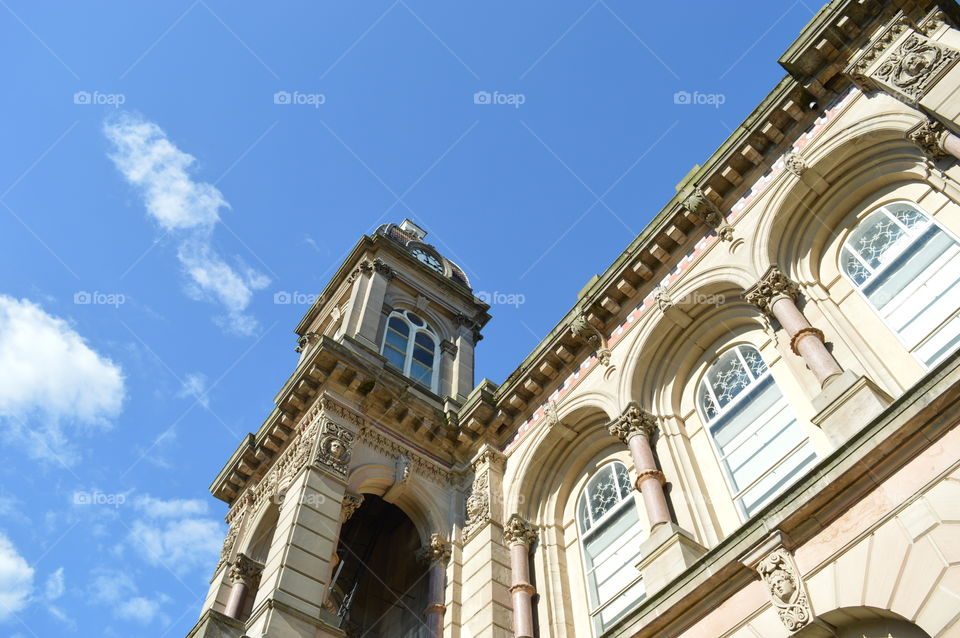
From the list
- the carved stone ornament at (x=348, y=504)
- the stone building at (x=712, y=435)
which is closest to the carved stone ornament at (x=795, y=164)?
the stone building at (x=712, y=435)

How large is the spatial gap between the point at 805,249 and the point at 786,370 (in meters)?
2.48

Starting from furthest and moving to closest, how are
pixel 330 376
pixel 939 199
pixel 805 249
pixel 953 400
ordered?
pixel 330 376
pixel 805 249
pixel 939 199
pixel 953 400

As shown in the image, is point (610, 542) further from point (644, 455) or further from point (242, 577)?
point (242, 577)

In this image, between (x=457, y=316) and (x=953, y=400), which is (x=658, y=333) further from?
(x=457, y=316)

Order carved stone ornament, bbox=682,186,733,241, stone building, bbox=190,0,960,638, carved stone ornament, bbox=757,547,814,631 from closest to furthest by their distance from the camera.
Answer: carved stone ornament, bbox=757,547,814,631 → stone building, bbox=190,0,960,638 → carved stone ornament, bbox=682,186,733,241

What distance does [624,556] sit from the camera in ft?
48.1

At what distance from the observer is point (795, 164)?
1495 cm

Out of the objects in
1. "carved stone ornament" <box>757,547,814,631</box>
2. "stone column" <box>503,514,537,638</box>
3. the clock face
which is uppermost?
the clock face

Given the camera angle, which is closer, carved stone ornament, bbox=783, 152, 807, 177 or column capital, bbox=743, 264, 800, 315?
column capital, bbox=743, 264, 800, 315

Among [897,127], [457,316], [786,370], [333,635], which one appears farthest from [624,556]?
[457,316]

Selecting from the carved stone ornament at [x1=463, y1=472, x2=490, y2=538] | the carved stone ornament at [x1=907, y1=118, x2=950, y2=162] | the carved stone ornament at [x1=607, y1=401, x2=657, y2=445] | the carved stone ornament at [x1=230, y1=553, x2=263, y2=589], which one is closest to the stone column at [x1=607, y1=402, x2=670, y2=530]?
the carved stone ornament at [x1=607, y1=401, x2=657, y2=445]

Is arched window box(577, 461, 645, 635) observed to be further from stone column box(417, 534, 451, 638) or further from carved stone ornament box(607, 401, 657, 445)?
stone column box(417, 534, 451, 638)

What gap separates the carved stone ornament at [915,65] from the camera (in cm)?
1218

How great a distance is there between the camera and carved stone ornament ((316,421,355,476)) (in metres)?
16.5
